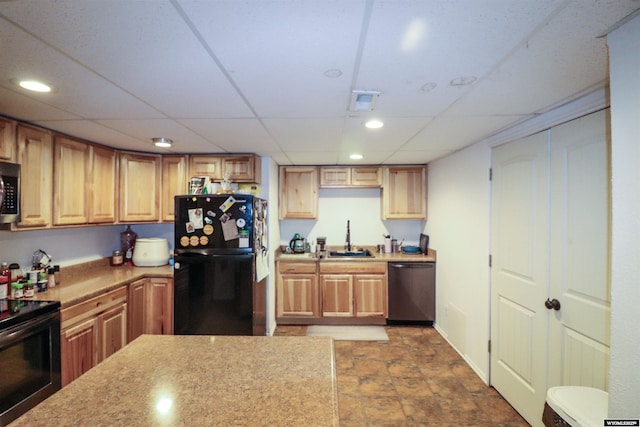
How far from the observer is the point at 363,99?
1668mm

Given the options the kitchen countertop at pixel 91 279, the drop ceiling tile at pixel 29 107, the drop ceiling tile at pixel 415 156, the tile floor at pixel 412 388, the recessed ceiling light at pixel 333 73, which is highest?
the drop ceiling tile at pixel 415 156

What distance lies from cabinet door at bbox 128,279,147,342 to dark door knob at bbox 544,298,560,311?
329 centimetres

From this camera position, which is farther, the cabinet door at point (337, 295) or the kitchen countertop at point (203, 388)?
the cabinet door at point (337, 295)

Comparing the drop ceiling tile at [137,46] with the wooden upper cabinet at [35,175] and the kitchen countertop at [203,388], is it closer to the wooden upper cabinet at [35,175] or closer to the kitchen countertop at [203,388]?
the wooden upper cabinet at [35,175]

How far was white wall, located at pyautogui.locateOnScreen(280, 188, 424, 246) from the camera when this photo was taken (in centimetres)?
438

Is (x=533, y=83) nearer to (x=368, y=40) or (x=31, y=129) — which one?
(x=368, y=40)

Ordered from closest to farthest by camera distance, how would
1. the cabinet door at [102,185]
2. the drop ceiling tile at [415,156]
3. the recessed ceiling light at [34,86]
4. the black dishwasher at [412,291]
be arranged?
the recessed ceiling light at [34,86] → the cabinet door at [102,185] → the drop ceiling tile at [415,156] → the black dishwasher at [412,291]

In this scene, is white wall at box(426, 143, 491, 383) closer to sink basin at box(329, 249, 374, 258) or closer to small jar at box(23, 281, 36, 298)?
sink basin at box(329, 249, 374, 258)

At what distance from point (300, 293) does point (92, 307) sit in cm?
214

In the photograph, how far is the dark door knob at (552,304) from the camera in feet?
6.10

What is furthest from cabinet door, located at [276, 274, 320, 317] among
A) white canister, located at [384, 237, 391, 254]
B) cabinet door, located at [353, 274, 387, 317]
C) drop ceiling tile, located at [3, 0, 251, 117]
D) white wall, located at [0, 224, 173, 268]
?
drop ceiling tile, located at [3, 0, 251, 117]

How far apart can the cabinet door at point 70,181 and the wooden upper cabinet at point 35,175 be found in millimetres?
59

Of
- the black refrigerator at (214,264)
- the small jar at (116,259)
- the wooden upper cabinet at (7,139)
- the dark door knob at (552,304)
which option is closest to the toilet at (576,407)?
the dark door knob at (552,304)

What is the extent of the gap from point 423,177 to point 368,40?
125 inches
